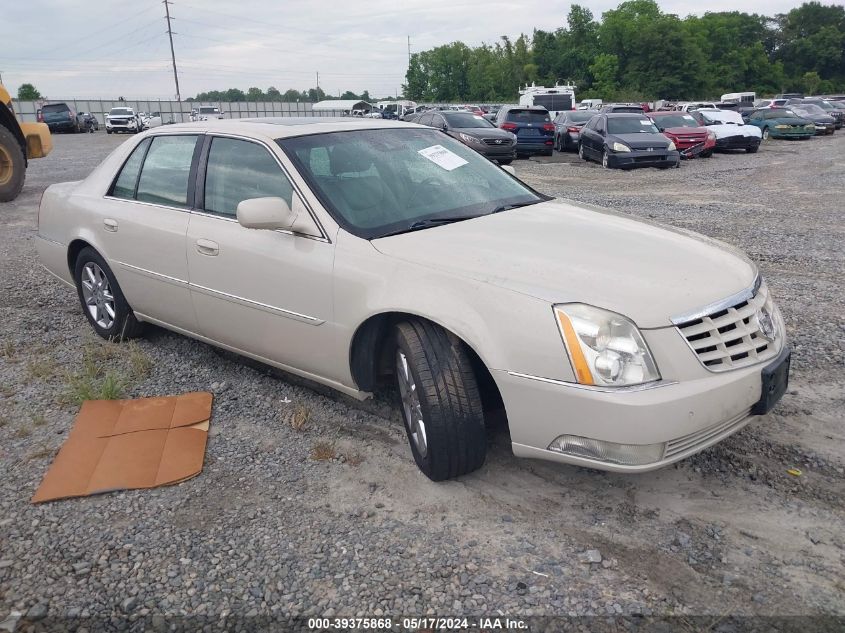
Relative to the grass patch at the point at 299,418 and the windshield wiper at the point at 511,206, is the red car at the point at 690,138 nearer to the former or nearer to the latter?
the windshield wiper at the point at 511,206

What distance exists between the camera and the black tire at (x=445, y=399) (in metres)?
2.95

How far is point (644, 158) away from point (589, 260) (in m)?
15.3

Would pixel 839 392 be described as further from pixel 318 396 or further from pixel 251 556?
pixel 251 556

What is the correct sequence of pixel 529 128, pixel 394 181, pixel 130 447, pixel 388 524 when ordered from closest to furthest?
pixel 388 524, pixel 130 447, pixel 394 181, pixel 529 128

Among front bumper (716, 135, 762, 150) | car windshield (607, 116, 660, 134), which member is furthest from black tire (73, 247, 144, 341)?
front bumper (716, 135, 762, 150)

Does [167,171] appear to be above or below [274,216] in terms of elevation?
above

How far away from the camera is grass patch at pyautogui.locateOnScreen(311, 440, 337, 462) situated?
3.48 metres

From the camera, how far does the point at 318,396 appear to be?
13.8 feet

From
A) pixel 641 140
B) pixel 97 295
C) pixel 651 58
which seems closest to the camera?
pixel 97 295

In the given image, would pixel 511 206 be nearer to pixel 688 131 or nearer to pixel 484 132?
pixel 484 132

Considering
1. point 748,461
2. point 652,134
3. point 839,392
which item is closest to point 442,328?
point 748,461

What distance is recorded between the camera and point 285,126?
4055 mm

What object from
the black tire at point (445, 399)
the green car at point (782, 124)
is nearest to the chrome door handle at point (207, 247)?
the black tire at point (445, 399)

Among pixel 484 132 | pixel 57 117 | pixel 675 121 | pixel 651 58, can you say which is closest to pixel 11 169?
pixel 484 132
